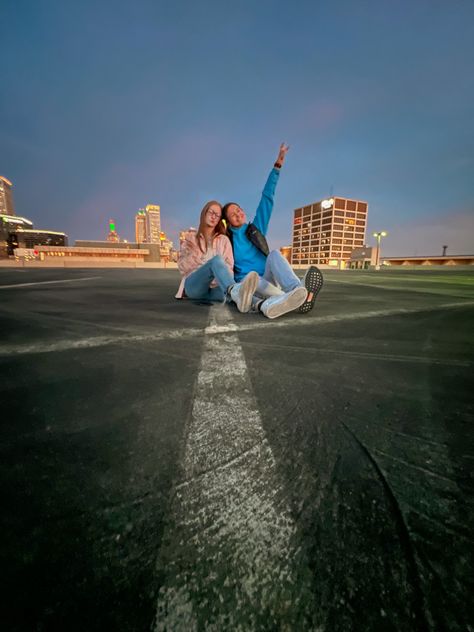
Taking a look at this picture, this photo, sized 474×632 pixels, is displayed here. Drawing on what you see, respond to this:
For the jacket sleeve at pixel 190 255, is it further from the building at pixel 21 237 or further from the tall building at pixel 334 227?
the building at pixel 21 237

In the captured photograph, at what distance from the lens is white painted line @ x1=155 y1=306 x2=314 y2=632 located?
1.25ft

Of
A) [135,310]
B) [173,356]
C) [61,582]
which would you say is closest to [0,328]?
[135,310]

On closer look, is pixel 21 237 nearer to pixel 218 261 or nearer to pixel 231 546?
pixel 218 261

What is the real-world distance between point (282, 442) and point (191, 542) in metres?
0.36

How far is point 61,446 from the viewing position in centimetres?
74

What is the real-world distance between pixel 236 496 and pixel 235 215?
11.8 ft

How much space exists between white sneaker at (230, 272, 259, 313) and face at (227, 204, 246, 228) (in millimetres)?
1279

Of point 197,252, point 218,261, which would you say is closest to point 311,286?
point 218,261

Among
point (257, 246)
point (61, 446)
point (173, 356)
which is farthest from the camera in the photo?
point (257, 246)

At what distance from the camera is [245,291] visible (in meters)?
2.71

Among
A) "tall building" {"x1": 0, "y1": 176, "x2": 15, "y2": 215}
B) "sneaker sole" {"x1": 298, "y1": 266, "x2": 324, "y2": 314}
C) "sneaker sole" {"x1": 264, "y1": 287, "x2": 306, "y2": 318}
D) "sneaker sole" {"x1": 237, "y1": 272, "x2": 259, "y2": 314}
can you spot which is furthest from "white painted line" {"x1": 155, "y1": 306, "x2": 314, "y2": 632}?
"tall building" {"x1": 0, "y1": 176, "x2": 15, "y2": 215}

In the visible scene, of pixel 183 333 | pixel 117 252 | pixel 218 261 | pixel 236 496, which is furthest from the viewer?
pixel 117 252

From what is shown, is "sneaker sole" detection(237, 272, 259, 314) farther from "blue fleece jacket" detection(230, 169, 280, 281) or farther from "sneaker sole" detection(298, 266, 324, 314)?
"blue fleece jacket" detection(230, 169, 280, 281)

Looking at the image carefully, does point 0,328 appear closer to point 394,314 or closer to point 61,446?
point 61,446
